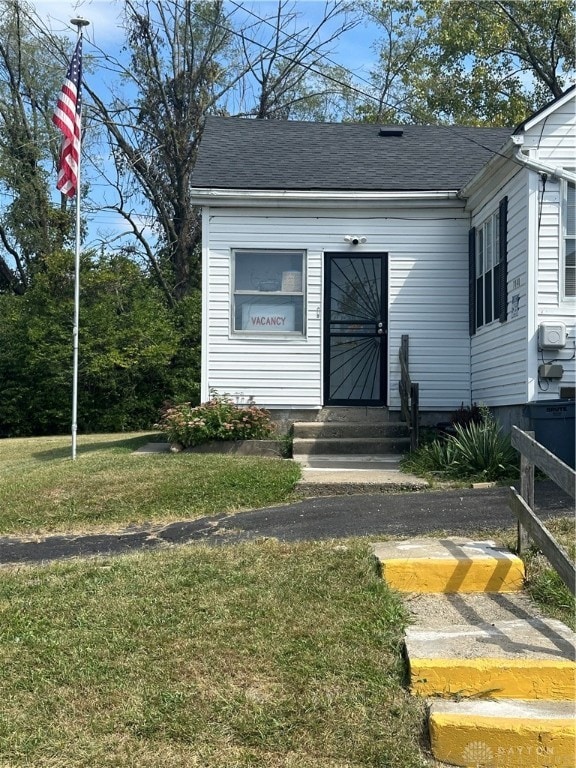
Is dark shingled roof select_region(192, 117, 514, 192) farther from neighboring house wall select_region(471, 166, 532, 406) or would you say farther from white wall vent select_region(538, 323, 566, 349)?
white wall vent select_region(538, 323, 566, 349)

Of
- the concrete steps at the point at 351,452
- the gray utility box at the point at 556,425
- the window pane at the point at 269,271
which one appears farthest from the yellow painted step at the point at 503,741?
the window pane at the point at 269,271

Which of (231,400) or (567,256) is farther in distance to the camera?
(231,400)

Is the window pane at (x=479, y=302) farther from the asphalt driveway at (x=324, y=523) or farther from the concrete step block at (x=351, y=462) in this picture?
the asphalt driveway at (x=324, y=523)

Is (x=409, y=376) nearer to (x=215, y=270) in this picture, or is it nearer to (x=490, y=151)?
(x=215, y=270)

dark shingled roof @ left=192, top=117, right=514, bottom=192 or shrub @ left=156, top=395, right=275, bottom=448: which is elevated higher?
dark shingled roof @ left=192, top=117, right=514, bottom=192

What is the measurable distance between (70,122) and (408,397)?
6282 mm

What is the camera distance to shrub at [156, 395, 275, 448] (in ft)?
33.5

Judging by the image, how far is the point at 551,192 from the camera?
8.68 metres

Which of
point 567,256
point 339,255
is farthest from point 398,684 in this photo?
point 339,255

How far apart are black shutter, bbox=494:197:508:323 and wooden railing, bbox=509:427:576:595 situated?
4900 millimetres

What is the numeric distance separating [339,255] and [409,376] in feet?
6.96

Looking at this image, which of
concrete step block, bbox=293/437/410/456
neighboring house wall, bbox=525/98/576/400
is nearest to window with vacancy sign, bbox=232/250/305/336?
concrete step block, bbox=293/437/410/456

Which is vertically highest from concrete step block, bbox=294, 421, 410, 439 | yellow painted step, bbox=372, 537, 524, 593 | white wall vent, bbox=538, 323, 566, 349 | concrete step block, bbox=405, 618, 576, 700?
white wall vent, bbox=538, 323, 566, 349

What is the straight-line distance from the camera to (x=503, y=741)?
3.07 m
